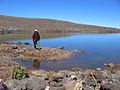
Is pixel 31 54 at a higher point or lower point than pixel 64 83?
lower

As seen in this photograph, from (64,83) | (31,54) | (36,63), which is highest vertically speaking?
(64,83)

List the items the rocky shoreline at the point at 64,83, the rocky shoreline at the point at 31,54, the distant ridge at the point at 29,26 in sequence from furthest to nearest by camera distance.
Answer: the distant ridge at the point at 29,26 < the rocky shoreline at the point at 31,54 < the rocky shoreline at the point at 64,83

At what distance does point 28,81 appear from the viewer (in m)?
12.8

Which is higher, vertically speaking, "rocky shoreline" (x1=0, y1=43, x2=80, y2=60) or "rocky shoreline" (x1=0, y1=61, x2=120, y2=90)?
"rocky shoreline" (x1=0, y1=61, x2=120, y2=90)

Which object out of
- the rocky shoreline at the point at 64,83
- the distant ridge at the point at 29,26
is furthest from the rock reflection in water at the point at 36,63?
the distant ridge at the point at 29,26

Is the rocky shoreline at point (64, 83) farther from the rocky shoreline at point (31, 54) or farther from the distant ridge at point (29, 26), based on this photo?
the distant ridge at point (29, 26)

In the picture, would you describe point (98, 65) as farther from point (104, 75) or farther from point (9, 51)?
point (9, 51)

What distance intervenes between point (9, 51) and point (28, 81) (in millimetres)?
13935

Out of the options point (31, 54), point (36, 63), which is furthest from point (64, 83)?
point (31, 54)

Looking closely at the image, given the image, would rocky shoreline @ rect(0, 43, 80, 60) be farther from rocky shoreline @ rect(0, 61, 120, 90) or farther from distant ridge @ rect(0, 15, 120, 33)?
distant ridge @ rect(0, 15, 120, 33)

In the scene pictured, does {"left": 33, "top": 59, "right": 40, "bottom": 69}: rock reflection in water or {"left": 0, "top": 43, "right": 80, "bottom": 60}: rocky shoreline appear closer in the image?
{"left": 33, "top": 59, "right": 40, "bottom": 69}: rock reflection in water

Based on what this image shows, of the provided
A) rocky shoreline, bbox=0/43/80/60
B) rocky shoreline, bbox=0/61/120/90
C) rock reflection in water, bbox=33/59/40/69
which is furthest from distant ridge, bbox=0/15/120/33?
rocky shoreline, bbox=0/61/120/90

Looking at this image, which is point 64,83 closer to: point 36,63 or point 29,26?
point 36,63

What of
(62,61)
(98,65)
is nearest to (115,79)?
(98,65)
